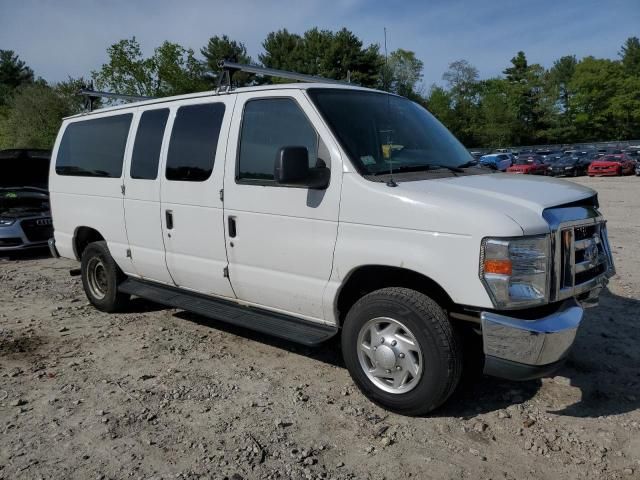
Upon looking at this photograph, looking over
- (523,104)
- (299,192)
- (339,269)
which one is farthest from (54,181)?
(523,104)

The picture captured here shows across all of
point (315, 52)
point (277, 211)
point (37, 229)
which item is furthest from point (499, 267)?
point (315, 52)

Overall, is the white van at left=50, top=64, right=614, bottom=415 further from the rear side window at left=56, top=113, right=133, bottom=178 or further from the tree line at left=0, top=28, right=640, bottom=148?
the tree line at left=0, top=28, right=640, bottom=148

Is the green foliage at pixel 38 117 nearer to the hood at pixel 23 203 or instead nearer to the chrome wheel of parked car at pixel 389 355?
the hood at pixel 23 203

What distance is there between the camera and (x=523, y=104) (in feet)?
279

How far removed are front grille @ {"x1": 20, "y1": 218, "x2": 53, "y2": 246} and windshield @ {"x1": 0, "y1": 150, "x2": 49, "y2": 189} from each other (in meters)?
1.63

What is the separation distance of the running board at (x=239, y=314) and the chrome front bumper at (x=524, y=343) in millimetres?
1174

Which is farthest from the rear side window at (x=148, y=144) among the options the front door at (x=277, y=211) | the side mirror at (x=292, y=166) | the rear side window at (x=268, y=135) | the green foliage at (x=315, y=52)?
the green foliage at (x=315, y=52)

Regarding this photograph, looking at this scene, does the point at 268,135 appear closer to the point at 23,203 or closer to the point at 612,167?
the point at 23,203

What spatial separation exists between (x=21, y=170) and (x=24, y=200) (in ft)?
3.42

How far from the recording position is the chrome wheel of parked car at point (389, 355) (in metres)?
3.52

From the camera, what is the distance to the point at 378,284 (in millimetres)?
3922

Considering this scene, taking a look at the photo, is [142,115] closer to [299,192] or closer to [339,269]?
[299,192]

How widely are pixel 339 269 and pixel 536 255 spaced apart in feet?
4.21

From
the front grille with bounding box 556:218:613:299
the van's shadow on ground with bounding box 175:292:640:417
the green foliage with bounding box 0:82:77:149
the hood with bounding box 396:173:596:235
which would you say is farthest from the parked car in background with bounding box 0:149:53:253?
the green foliage with bounding box 0:82:77:149
